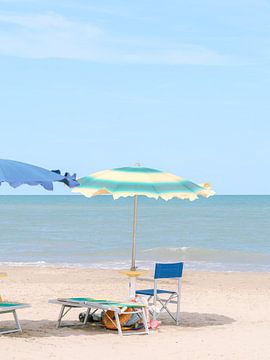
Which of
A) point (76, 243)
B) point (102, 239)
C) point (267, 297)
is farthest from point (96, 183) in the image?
point (102, 239)

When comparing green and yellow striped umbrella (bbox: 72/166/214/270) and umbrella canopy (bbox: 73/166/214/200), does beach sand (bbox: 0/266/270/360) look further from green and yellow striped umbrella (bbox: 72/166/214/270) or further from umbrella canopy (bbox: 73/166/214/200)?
umbrella canopy (bbox: 73/166/214/200)

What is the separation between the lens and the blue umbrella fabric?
7725 millimetres

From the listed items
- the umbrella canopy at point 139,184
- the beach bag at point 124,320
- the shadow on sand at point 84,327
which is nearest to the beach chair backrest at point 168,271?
the beach bag at point 124,320

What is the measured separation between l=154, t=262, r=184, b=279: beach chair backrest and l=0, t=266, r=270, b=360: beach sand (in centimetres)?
59

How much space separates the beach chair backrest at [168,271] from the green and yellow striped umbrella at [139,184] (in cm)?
38

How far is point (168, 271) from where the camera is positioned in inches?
353

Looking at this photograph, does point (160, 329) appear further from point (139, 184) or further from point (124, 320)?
point (139, 184)

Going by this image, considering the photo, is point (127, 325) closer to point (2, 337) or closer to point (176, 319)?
point (176, 319)

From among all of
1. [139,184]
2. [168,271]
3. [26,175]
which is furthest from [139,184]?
[26,175]

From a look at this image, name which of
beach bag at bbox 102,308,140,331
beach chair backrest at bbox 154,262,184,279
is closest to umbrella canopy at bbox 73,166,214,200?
beach chair backrest at bbox 154,262,184,279

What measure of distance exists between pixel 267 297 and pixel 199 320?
3.05 meters

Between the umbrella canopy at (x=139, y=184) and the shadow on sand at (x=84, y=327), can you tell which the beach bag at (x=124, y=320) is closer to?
the shadow on sand at (x=84, y=327)

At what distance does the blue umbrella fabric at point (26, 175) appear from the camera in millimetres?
7725

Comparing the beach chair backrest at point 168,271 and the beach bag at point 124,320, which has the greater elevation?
the beach chair backrest at point 168,271
